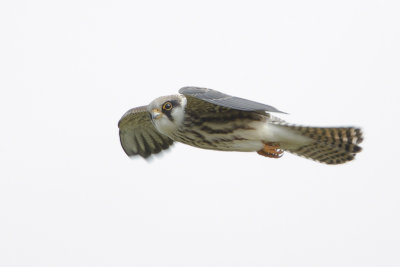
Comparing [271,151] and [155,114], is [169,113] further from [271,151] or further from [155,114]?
[271,151]

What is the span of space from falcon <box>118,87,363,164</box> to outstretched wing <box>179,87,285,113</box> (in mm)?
16

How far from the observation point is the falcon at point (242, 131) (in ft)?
38.3

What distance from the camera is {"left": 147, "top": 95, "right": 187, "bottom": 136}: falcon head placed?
471 inches

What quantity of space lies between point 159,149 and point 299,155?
9.53 ft

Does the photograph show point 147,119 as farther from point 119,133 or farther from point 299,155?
point 299,155

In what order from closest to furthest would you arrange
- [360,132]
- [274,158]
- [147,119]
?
[360,132] → [274,158] → [147,119]

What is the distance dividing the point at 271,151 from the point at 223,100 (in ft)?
4.55

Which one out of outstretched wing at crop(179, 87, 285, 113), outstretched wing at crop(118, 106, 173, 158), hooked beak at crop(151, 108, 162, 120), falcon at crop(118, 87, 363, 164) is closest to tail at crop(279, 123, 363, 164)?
falcon at crop(118, 87, 363, 164)

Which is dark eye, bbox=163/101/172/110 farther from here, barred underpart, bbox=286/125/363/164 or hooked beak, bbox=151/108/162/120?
barred underpart, bbox=286/125/363/164

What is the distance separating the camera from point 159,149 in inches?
559

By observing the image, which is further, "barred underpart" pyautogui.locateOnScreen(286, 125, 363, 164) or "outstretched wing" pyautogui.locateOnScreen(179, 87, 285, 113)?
"barred underpart" pyautogui.locateOnScreen(286, 125, 363, 164)

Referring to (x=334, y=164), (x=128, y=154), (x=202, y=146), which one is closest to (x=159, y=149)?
(x=128, y=154)

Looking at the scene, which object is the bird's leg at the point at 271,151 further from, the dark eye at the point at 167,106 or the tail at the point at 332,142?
the dark eye at the point at 167,106

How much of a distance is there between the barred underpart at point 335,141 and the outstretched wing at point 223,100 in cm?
90
